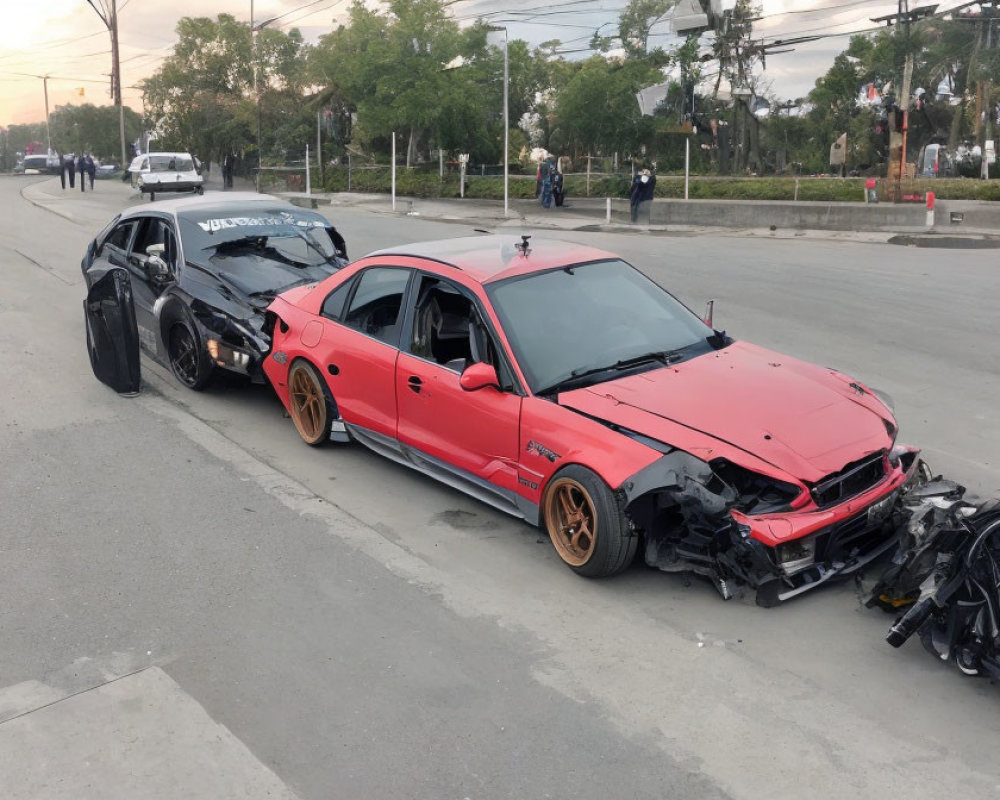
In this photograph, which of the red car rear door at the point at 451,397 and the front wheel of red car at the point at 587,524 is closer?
the front wheel of red car at the point at 587,524

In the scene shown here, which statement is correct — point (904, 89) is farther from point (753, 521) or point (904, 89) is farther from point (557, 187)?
point (753, 521)

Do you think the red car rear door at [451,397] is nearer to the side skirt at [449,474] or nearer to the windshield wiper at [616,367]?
the side skirt at [449,474]

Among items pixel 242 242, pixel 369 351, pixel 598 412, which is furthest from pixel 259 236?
pixel 598 412

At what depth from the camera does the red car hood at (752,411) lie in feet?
16.0

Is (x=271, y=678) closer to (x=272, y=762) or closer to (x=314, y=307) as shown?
(x=272, y=762)

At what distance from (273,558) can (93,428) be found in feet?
10.8

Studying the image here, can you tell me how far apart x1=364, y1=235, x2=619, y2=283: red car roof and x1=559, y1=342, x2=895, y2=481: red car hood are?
1.12m

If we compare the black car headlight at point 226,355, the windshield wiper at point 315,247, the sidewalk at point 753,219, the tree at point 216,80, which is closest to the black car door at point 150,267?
the black car headlight at point 226,355

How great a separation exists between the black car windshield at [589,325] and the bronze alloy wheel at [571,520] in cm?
61

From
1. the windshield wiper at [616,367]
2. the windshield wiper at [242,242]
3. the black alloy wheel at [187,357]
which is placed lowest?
the black alloy wheel at [187,357]

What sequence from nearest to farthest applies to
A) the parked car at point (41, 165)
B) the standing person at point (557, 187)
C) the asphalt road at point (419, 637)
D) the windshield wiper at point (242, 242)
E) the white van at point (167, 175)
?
the asphalt road at point (419, 637) < the windshield wiper at point (242, 242) < the standing person at point (557, 187) < the white van at point (167, 175) < the parked car at point (41, 165)

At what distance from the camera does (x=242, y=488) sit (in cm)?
680

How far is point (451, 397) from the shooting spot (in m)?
5.93

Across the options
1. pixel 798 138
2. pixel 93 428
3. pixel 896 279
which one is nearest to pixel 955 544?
pixel 93 428
